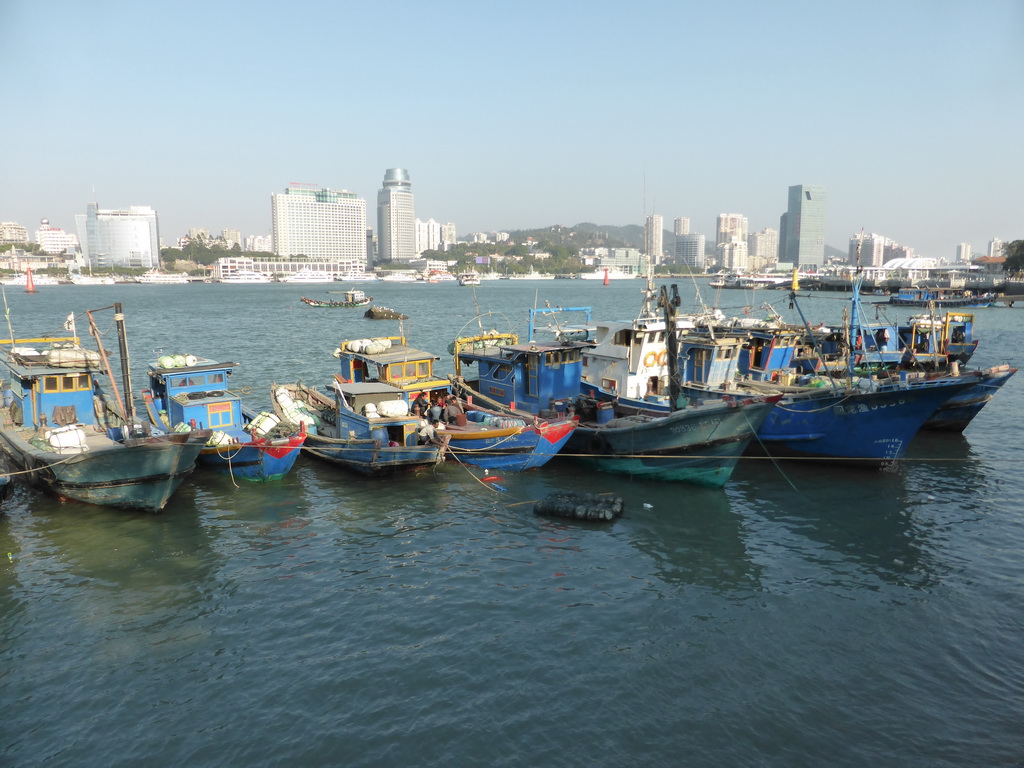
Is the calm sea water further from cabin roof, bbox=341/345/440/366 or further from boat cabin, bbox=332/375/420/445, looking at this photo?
cabin roof, bbox=341/345/440/366

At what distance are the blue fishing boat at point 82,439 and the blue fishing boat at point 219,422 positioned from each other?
4.99ft

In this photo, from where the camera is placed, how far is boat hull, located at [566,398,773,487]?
875 inches

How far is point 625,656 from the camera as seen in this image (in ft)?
44.8

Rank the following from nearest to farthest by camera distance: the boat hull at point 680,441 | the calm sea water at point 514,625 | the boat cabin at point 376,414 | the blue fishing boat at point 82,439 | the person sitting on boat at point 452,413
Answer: the calm sea water at point 514,625, the blue fishing boat at point 82,439, the boat hull at point 680,441, the boat cabin at point 376,414, the person sitting on boat at point 452,413

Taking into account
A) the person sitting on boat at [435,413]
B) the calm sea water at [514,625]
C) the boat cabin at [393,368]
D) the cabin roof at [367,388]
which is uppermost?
the boat cabin at [393,368]

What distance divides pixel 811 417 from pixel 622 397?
7.16 meters

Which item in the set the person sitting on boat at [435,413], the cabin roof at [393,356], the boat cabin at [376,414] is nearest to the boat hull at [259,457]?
the boat cabin at [376,414]

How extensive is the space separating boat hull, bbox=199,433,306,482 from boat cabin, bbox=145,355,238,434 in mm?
1396

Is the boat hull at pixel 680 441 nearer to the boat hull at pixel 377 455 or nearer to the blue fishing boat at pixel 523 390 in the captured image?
the blue fishing boat at pixel 523 390

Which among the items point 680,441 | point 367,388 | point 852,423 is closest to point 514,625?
point 680,441

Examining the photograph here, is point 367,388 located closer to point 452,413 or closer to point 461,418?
point 452,413

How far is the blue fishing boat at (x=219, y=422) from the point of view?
77.6 feet

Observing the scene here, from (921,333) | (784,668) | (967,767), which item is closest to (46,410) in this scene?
(784,668)

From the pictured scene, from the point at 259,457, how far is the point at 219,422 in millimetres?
2806
